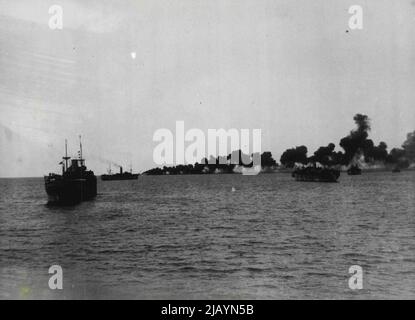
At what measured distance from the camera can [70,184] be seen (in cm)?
7212

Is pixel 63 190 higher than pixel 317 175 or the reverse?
the reverse

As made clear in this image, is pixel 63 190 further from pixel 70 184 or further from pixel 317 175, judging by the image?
A: pixel 317 175

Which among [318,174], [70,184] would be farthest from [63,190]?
[318,174]

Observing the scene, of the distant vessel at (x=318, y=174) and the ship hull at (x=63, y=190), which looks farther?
the distant vessel at (x=318, y=174)

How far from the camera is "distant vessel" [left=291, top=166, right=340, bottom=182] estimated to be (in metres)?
153

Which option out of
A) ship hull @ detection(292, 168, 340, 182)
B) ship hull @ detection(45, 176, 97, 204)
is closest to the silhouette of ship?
ship hull @ detection(45, 176, 97, 204)

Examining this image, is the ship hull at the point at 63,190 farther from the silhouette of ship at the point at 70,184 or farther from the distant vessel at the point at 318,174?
the distant vessel at the point at 318,174

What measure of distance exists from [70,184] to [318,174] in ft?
334

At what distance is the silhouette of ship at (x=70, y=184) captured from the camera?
70.5 metres

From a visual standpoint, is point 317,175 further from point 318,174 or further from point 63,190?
point 63,190

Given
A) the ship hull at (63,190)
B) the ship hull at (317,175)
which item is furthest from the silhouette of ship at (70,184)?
the ship hull at (317,175)

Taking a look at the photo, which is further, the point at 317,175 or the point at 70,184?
the point at 317,175

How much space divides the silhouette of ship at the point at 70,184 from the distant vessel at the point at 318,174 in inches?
3563
